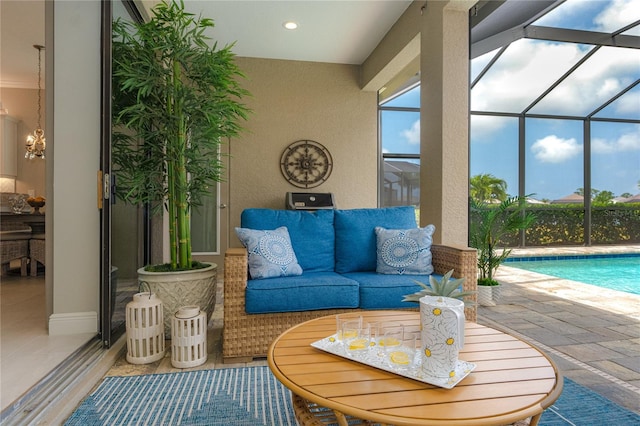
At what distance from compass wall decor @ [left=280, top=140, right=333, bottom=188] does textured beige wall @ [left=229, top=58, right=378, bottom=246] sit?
8cm

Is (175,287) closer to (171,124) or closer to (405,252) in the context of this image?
(171,124)

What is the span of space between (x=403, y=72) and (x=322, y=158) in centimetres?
171

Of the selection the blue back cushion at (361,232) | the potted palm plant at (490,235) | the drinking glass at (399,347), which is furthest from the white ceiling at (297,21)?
the drinking glass at (399,347)

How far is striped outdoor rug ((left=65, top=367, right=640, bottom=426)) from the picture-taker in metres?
1.50

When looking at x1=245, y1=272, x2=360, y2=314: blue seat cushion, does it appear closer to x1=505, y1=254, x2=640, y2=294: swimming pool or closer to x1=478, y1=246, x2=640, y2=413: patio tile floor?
x1=478, y1=246, x2=640, y2=413: patio tile floor

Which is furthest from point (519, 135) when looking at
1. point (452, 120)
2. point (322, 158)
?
point (452, 120)

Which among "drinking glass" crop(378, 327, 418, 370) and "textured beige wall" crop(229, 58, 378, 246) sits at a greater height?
"textured beige wall" crop(229, 58, 378, 246)

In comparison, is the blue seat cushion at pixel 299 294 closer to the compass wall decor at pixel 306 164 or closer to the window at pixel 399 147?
the compass wall decor at pixel 306 164

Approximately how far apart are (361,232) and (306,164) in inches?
110

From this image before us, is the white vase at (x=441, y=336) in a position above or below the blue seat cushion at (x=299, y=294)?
above

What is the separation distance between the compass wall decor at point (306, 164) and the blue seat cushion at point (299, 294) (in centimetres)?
317

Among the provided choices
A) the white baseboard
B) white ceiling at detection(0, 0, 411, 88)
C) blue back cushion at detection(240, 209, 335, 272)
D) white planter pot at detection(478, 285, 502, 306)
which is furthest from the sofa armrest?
white ceiling at detection(0, 0, 411, 88)

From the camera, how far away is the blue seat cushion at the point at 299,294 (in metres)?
2.10

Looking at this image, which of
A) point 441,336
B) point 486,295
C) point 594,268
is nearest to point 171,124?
point 441,336
